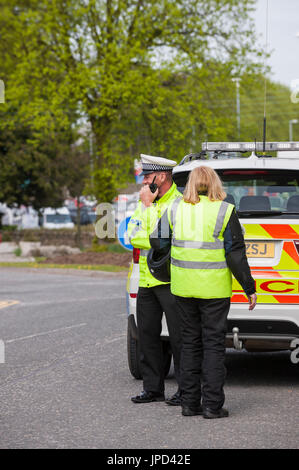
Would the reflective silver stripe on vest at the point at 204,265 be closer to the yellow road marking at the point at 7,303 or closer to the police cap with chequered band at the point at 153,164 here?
the police cap with chequered band at the point at 153,164

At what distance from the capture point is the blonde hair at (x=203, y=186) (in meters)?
6.51

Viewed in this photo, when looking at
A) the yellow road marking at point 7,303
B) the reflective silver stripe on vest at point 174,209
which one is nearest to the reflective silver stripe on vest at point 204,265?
the reflective silver stripe on vest at point 174,209

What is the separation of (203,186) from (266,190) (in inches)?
59.9

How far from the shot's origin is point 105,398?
7.25m

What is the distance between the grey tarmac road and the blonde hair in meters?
1.54

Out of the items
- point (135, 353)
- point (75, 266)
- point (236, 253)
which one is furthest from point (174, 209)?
point (75, 266)

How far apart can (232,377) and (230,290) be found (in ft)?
6.15

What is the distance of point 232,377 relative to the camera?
324 inches

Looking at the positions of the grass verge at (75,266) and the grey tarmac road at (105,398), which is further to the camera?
the grass verge at (75,266)

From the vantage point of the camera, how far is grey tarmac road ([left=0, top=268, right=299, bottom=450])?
580 cm

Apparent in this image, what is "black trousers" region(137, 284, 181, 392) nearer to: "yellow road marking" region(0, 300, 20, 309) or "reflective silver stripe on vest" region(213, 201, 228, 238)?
"reflective silver stripe on vest" region(213, 201, 228, 238)

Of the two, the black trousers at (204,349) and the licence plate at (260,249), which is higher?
the licence plate at (260,249)

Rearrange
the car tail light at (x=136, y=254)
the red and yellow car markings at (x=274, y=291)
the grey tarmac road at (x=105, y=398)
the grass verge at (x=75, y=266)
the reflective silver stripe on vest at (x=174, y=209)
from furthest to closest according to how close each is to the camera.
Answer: the grass verge at (x=75, y=266)
the car tail light at (x=136, y=254)
the red and yellow car markings at (x=274, y=291)
the reflective silver stripe on vest at (x=174, y=209)
the grey tarmac road at (x=105, y=398)

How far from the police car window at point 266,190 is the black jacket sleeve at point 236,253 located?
77cm
